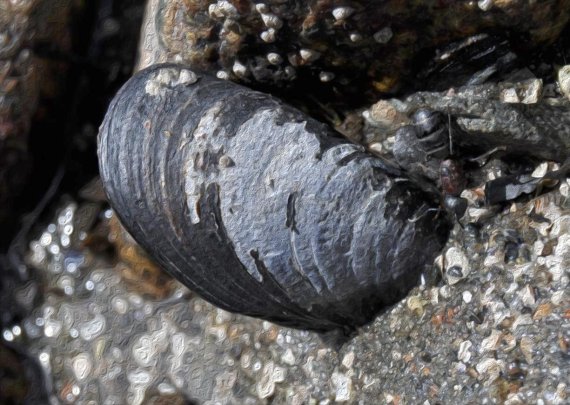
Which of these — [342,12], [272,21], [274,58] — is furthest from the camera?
[274,58]

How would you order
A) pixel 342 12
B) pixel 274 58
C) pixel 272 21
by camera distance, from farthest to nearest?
pixel 274 58, pixel 272 21, pixel 342 12

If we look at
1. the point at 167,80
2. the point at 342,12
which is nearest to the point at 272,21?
the point at 342,12

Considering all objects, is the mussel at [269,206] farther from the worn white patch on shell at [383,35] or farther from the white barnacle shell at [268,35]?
the worn white patch on shell at [383,35]

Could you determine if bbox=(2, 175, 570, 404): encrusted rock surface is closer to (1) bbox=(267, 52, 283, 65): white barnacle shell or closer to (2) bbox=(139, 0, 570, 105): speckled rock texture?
(2) bbox=(139, 0, 570, 105): speckled rock texture

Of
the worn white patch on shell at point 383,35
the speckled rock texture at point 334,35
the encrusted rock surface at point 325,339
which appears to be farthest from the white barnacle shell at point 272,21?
the encrusted rock surface at point 325,339

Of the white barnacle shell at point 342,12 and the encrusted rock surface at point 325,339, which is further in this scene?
the white barnacle shell at point 342,12

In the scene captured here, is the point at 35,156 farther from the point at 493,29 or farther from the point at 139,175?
the point at 493,29

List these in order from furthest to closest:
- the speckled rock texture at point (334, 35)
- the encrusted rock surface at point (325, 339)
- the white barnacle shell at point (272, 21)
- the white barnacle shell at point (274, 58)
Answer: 1. the white barnacle shell at point (274, 58)
2. the white barnacle shell at point (272, 21)
3. the speckled rock texture at point (334, 35)
4. the encrusted rock surface at point (325, 339)

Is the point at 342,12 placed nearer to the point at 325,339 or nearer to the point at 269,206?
the point at 269,206

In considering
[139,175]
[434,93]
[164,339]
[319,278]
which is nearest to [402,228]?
[319,278]

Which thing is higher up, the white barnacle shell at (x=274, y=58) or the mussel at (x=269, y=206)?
the white barnacle shell at (x=274, y=58)
